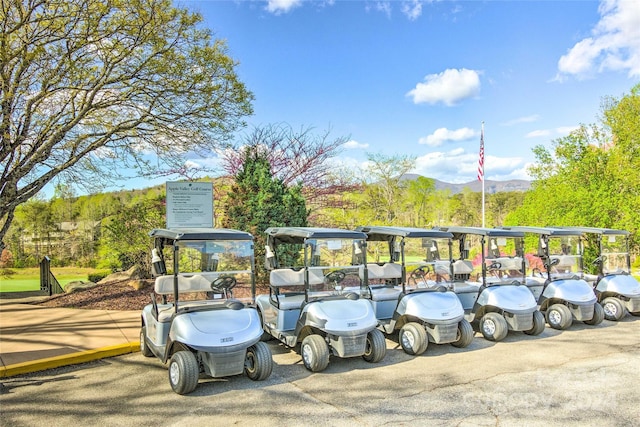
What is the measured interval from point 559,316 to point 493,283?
3.85 feet

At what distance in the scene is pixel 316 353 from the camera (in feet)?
16.7

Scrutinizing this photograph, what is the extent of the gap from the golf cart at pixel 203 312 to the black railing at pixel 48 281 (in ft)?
24.1

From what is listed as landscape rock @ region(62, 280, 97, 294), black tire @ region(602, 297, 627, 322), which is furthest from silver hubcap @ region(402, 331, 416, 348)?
landscape rock @ region(62, 280, 97, 294)

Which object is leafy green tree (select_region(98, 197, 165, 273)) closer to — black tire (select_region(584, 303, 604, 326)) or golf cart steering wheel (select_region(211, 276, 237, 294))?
golf cart steering wheel (select_region(211, 276, 237, 294))

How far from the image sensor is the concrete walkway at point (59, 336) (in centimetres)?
545

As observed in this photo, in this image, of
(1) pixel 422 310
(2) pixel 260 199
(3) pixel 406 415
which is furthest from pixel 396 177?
(3) pixel 406 415

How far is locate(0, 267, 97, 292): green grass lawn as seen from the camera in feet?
41.1

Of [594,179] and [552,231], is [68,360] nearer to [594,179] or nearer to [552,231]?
[552,231]

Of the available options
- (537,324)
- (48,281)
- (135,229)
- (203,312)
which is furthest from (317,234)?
(48,281)

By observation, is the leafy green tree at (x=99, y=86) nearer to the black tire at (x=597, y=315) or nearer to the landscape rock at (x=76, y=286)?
the landscape rock at (x=76, y=286)

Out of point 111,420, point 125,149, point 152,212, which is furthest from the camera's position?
point 152,212

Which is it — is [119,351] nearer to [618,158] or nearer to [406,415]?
[406,415]

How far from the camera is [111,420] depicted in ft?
12.8

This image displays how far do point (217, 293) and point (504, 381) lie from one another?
3.54 m
